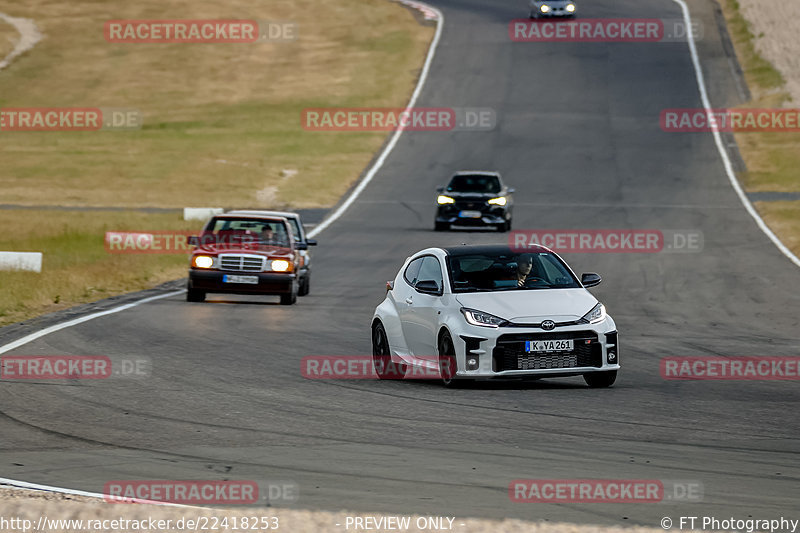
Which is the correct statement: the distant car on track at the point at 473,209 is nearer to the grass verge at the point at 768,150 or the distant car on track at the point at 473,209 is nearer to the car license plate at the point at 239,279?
the grass verge at the point at 768,150

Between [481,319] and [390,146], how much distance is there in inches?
1599

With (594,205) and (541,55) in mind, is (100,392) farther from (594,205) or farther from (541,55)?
(541,55)

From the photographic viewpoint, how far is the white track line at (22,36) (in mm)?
72750

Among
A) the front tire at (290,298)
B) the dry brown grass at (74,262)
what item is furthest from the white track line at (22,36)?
the front tire at (290,298)

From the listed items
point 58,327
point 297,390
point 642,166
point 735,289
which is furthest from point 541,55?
point 297,390

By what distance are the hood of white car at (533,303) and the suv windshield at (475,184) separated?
23.6 meters

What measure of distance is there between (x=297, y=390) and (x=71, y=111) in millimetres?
51268

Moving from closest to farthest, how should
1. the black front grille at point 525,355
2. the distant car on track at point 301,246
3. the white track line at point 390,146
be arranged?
the black front grille at point 525,355
the distant car on track at point 301,246
the white track line at point 390,146

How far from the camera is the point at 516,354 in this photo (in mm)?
13453

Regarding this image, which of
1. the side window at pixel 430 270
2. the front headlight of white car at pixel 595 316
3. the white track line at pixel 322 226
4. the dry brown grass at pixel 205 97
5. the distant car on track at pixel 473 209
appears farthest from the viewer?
Answer: the dry brown grass at pixel 205 97

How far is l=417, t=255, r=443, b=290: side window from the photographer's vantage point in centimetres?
1480

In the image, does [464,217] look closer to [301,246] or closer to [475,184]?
[475,184]

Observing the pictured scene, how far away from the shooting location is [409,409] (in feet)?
40.9

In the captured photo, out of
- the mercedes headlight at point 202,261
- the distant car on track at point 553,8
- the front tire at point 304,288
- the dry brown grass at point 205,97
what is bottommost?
the front tire at point 304,288
